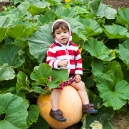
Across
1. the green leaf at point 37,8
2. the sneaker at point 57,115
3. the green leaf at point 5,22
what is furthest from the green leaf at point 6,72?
the green leaf at point 37,8

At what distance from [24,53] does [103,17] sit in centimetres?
139

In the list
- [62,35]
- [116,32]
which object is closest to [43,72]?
[62,35]

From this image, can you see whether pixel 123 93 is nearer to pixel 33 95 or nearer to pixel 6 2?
pixel 33 95

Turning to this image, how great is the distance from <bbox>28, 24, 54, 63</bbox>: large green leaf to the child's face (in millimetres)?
255

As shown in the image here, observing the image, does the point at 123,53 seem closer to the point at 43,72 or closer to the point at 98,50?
the point at 98,50

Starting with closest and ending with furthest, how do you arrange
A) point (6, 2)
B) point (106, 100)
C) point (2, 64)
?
point (106, 100)
point (2, 64)
point (6, 2)

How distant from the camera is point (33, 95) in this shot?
10.3 feet

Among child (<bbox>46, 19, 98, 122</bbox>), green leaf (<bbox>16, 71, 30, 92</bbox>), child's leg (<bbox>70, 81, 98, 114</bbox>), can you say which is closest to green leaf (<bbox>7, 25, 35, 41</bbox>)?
child (<bbox>46, 19, 98, 122</bbox>)

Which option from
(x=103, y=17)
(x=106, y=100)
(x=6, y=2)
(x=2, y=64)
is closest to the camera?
(x=106, y=100)

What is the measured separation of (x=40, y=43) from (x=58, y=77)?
489mm

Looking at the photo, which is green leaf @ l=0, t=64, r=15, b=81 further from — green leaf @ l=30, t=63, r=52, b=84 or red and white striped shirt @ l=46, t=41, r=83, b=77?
red and white striped shirt @ l=46, t=41, r=83, b=77

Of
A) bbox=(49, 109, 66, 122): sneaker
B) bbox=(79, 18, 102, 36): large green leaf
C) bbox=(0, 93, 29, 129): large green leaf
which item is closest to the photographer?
bbox=(0, 93, 29, 129): large green leaf

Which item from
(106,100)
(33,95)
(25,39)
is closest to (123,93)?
(106,100)

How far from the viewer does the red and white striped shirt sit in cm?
291
